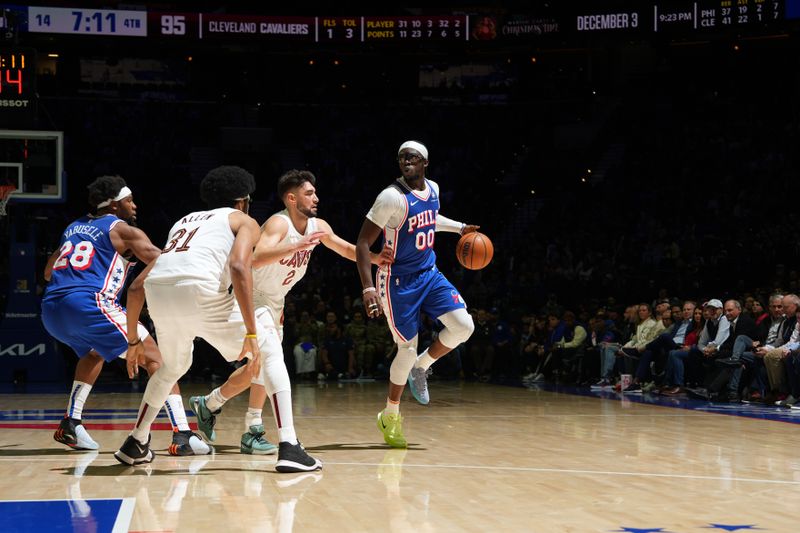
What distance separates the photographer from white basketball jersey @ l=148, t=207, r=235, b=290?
4953 mm

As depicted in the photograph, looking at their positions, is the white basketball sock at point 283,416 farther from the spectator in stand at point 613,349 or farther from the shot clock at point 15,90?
the spectator in stand at point 613,349

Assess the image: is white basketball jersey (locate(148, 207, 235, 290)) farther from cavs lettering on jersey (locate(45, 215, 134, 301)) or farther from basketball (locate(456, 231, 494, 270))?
basketball (locate(456, 231, 494, 270))

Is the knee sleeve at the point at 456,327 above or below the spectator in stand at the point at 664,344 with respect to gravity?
above

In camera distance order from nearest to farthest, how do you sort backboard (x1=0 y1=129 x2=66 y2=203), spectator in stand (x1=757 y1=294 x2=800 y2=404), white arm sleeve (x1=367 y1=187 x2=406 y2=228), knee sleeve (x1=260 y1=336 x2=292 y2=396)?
1. knee sleeve (x1=260 y1=336 x2=292 y2=396)
2. white arm sleeve (x1=367 y1=187 x2=406 y2=228)
3. spectator in stand (x1=757 y1=294 x2=800 y2=404)
4. backboard (x1=0 y1=129 x2=66 y2=203)

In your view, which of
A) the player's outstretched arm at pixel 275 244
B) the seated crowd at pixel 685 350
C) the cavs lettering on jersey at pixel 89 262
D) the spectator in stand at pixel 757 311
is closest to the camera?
the player's outstretched arm at pixel 275 244

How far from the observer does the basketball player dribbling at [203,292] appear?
486cm

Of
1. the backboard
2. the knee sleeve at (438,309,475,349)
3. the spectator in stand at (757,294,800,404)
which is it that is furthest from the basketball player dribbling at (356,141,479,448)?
the backboard

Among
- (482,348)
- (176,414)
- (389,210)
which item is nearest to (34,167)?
(482,348)

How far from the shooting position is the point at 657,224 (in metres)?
19.3

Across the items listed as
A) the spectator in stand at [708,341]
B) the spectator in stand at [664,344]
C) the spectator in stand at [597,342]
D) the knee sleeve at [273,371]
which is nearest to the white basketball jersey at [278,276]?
the knee sleeve at [273,371]

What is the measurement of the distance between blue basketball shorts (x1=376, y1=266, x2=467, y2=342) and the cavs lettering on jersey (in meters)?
1.74

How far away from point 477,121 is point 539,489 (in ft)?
71.2

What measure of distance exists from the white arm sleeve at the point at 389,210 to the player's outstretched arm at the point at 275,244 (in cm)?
65

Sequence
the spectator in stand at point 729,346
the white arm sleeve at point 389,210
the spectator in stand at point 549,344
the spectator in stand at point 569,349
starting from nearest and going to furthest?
1. the white arm sleeve at point 389,210
2. the spectator in stand at point 729,346
3. the spectator in stand at point 569,349
4. the spectator in stand at point 549,344
